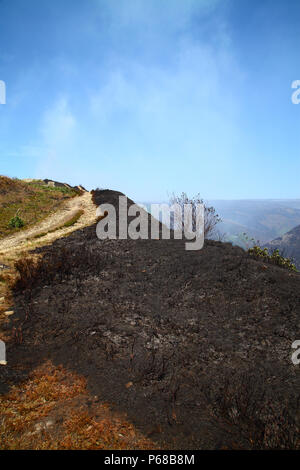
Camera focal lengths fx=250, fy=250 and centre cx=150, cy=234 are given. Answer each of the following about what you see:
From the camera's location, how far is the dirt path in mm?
13884

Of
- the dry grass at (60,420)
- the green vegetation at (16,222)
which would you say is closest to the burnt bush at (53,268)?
the dry grass at (60,420)

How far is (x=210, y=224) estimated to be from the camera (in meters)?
28.9

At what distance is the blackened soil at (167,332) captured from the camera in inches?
178

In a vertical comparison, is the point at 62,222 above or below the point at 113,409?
above

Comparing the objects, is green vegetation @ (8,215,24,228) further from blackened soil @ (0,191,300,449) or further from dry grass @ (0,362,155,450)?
dry grass @ (0,362,155,450)

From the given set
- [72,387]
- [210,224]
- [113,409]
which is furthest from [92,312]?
[210,224]

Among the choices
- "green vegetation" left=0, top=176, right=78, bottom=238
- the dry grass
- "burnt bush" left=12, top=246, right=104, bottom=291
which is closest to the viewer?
the dry grass

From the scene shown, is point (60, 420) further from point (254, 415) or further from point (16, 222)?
point (16, 222)

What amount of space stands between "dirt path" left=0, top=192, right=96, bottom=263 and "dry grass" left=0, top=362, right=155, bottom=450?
8.48 meters

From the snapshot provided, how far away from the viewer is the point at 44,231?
18.0 meters

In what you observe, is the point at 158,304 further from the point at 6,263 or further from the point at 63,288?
the point at 6,263

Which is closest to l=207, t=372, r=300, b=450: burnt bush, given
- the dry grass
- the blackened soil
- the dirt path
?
the blackened soil
